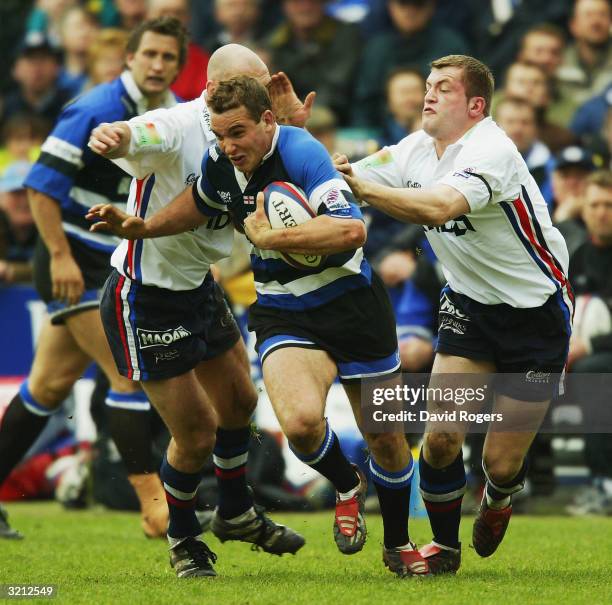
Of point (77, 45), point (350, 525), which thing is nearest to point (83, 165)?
point (350, 525)

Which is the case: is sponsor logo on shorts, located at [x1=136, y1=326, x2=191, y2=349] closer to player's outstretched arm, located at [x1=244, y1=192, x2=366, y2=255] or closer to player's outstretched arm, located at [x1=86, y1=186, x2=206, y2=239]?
player's outstretched arm, located at [x1=86, y1=186, x2=206, y2=239]

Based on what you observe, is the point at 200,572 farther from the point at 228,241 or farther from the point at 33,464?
the point at 33,464

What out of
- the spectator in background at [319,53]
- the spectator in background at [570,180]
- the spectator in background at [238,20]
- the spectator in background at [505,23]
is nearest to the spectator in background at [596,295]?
the spectator in background at [570,180]

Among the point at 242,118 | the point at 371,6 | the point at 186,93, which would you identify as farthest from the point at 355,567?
the point at 371,6

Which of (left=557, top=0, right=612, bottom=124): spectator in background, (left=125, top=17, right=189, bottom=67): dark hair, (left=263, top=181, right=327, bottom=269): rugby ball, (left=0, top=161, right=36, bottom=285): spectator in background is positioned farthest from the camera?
(left=557, top=0, right=612, bottom=124): spectator in background

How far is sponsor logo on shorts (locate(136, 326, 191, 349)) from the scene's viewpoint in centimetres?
670

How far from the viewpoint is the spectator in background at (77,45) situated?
15.0 m

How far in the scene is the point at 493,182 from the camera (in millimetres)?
6250

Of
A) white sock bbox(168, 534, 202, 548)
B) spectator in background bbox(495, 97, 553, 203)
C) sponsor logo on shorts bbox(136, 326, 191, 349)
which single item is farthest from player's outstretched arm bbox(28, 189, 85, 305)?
spectator in background bbox(495, 97, 553, 203)

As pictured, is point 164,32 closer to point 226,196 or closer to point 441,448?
point 226,196

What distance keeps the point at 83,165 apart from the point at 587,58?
6.22 m

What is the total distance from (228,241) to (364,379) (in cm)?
107

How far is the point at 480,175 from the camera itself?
6.22m

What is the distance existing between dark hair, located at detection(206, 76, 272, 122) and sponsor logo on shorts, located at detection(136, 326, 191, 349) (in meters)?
1.22
